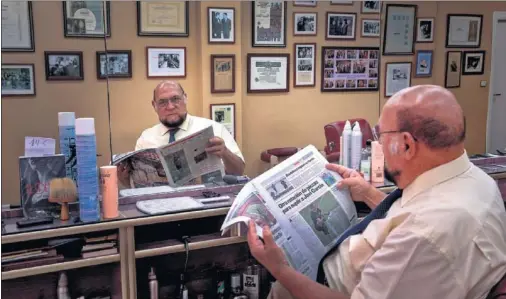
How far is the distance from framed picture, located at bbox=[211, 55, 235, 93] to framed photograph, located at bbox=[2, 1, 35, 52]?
72 cm

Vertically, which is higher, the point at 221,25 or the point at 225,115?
the point at 221,25

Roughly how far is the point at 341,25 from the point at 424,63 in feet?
1.78

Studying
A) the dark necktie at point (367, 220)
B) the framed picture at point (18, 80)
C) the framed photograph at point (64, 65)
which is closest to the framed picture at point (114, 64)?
the framed photograph at point (64, 65)

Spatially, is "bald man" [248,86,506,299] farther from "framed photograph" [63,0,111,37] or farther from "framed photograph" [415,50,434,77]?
"framed photograph" [415,50,434,77]

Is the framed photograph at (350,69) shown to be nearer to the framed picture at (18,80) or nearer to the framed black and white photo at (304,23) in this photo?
the framed black and white photo at (304,23)

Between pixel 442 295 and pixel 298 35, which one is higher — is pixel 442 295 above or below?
below

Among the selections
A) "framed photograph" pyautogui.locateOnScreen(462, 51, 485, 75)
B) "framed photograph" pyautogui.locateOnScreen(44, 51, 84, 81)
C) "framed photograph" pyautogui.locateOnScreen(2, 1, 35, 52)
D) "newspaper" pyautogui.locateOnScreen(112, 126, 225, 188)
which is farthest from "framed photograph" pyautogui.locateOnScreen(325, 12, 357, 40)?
"framed photograph" pyautogui.locateOnScreen(2, 1, 35, 52)

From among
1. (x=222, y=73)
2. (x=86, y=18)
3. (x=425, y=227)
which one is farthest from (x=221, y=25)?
(x=425, y=227)

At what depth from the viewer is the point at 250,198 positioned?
5.43 feet

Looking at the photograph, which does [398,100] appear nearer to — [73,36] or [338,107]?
[338,107]

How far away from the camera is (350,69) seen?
2.44 meters

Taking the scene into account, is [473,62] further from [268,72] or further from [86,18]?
[86,18]

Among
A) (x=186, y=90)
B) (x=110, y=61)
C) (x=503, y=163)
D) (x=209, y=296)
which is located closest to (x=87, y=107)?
(x=110, y=61)

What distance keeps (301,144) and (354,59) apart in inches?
21.0
